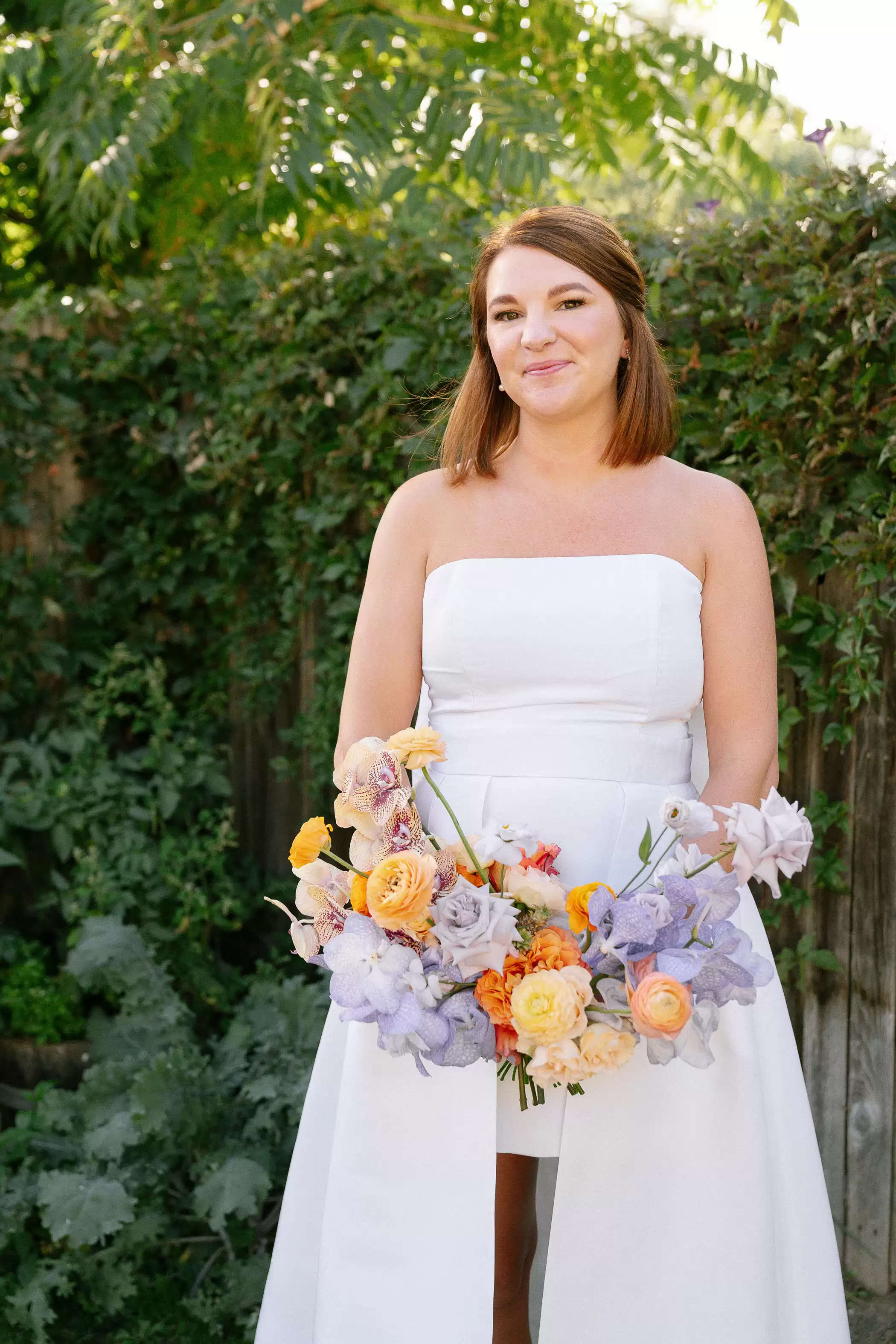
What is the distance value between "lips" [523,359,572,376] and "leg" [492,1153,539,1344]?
3.98 ft

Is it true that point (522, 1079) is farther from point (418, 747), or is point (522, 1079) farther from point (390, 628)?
point (390, 628)

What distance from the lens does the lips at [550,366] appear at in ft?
5.91

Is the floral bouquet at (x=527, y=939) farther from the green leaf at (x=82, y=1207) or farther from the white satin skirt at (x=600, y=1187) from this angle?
the green leaf at (x=82, y=1207)

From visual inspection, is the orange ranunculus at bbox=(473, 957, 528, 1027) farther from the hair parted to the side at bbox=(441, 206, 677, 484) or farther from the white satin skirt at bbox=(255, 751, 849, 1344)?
the hair parted to the side at bbox=(441, 206, 677, 484)

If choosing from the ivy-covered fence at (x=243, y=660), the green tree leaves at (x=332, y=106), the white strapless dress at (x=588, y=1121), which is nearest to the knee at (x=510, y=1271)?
the white strapless dress at (x=588, y=1121)

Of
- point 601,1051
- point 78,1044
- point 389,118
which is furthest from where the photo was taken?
point 389,118

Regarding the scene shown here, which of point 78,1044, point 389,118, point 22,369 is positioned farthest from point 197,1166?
point 389,118

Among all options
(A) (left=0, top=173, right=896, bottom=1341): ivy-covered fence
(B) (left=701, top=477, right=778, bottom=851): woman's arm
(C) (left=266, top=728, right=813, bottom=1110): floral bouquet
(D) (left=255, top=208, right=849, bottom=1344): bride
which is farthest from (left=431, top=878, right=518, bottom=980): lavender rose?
(A) (left=0, top=173, right=896, bottom=1341): ivy-covered fence

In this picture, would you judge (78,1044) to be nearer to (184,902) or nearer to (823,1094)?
(184,902)

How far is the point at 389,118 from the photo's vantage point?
4746 millimetres

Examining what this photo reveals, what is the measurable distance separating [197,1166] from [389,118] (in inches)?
153

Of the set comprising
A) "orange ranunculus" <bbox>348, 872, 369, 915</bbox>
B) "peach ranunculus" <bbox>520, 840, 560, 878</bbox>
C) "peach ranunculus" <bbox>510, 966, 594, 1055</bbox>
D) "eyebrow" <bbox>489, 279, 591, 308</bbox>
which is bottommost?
"peach ranunculus" <bbox>510, 966, 594, 1055</bbox>

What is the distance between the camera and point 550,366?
5.92 feet

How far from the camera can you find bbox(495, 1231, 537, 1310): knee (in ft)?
6.34
